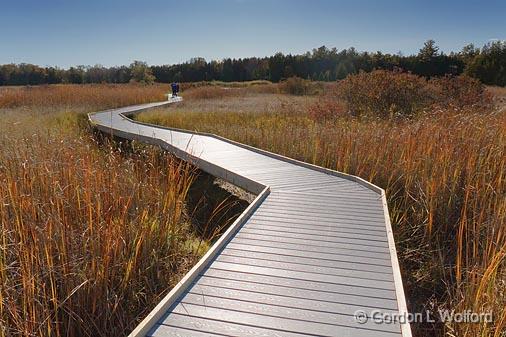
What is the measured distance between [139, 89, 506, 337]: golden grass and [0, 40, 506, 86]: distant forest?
1094 inches

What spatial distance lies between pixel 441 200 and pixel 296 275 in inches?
80.1

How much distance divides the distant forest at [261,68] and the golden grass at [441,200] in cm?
2778

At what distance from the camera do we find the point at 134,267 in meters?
2.64

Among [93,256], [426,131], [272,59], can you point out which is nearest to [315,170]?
[426,131]

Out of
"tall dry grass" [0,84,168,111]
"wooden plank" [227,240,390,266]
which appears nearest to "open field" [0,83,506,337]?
"wooden plank" [227,240,390,266]

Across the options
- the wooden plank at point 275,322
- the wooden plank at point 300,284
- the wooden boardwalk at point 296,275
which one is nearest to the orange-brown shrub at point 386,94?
the wooden boardwalk at point 296,275

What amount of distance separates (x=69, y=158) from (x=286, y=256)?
2248 mm

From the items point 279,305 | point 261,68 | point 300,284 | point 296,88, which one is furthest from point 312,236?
point 261,68

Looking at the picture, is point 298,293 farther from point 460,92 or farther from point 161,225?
point 460,92

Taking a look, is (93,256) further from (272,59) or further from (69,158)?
(272,59)

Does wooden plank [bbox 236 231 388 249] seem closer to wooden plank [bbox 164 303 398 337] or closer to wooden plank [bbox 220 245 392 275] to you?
wooden plank [bbox 220 245 392 275]

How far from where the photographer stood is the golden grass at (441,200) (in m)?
2.39

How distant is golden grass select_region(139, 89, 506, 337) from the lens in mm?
2393

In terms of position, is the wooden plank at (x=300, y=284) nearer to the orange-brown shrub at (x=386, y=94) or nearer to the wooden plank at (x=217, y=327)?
the wooden plank at (x=217, y=327)
